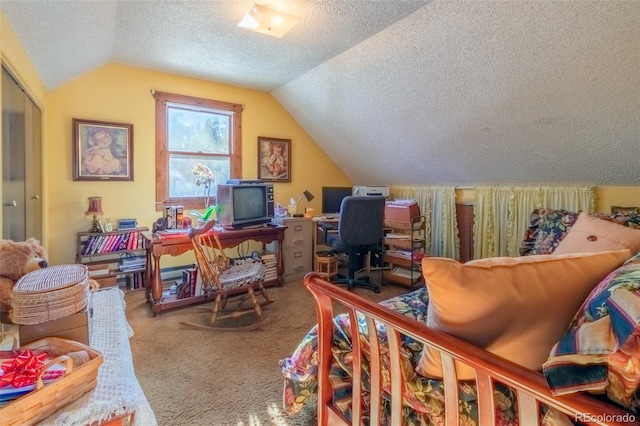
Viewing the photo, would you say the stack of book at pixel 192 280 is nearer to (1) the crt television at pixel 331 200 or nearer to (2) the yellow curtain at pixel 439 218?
(1) the crt television at pixel 331 200

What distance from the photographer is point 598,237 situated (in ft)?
5.49

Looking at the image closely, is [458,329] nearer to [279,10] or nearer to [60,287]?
[60,287]

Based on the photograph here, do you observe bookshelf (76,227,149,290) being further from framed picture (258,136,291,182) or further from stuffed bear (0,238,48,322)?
stuffed bear (0,238,48,322)

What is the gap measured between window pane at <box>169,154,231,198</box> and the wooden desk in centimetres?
76

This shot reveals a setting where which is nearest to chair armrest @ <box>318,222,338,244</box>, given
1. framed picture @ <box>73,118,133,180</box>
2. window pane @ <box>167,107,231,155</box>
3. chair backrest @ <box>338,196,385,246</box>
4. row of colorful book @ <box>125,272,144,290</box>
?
chair backrest @ <box>338,196,385,246</box>

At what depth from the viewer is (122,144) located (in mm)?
3486

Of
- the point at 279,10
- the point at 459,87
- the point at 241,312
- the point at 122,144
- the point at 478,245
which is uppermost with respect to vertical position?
the point at 279,10

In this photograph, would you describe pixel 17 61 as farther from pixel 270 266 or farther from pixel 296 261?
pixel 296 261

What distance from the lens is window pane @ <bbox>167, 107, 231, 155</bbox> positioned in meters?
3.87

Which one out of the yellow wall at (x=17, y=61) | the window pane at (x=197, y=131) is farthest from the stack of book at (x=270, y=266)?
the yellow wall at (x=17, y=61)

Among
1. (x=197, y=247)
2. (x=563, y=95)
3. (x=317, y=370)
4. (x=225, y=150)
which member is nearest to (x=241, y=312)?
(x=197, y=247)

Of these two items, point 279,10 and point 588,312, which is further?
point 279,10

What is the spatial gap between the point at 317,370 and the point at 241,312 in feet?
5.37

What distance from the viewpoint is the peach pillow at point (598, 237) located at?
5.12ft
